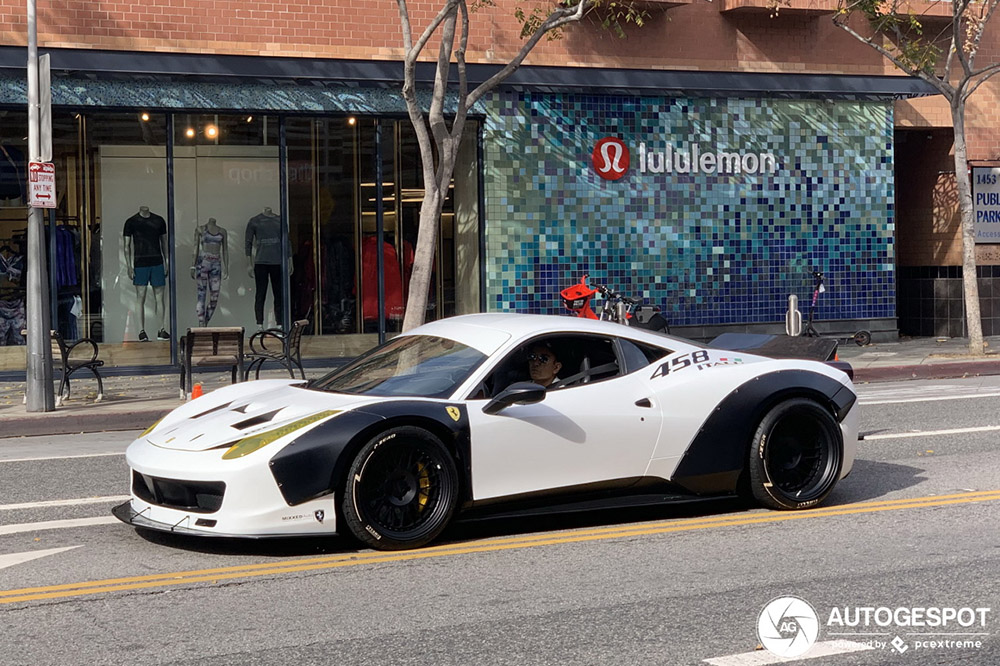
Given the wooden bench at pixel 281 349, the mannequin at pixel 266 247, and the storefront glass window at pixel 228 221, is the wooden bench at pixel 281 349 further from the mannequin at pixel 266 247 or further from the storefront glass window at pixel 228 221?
the mannequin at pixel 266 247

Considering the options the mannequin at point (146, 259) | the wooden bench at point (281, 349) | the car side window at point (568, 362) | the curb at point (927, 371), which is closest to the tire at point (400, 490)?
the car side window at point (568, 362)

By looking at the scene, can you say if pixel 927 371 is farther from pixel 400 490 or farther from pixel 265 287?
pixel 400 490

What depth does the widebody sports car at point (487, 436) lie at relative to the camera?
21.7 feet

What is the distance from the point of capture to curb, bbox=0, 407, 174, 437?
13.6 meters

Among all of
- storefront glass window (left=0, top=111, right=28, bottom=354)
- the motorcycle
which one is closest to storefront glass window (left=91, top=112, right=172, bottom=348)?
storefront glass window (left=0, top=111, right=28, bottom=354)

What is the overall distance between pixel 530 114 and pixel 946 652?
51.7 feet

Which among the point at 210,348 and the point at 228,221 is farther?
the point at 228,221

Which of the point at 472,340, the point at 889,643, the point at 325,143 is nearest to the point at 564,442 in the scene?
the point at 472,340

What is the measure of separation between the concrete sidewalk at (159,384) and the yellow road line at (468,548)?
25.8ft

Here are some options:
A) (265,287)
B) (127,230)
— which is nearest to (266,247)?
(265,287)

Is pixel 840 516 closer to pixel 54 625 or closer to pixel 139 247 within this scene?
pixel 54 625

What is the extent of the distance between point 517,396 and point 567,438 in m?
0.46

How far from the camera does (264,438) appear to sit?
21.9ft

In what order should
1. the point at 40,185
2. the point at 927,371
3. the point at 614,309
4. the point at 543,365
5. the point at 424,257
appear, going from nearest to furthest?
the point at 543,365 < the point at 40,185 < the point at 424,257 < the point at 614,309 < the point at 927,371
